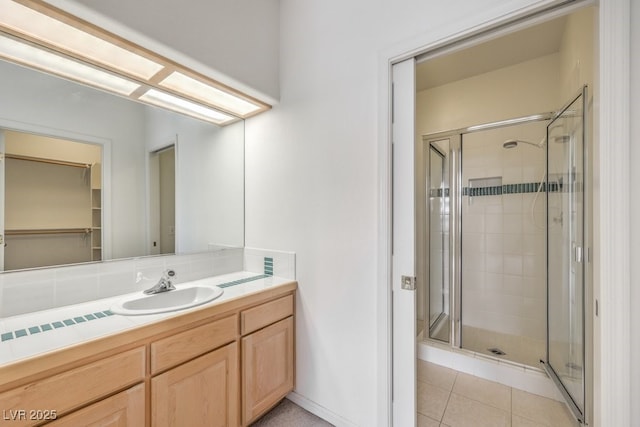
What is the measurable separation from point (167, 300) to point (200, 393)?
0.57 m

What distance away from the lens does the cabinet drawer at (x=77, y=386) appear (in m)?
0.84

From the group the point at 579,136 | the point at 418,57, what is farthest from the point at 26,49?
the point at 579,136

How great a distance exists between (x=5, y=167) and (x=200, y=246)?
1057 millimetres

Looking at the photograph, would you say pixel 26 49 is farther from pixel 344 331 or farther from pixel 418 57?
pixel 344 331

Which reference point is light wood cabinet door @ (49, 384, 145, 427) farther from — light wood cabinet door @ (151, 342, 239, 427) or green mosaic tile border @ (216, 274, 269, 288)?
green mosaic tile border @ (216, 274, 269, 288)

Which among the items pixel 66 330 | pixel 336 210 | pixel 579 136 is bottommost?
pixel 66 330

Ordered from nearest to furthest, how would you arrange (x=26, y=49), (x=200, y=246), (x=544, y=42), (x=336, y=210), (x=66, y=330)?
(x=66, y=330) → (x=26, y=49) → (x=336, y=210) → (x=200, y=246) → (x=544, y=42)

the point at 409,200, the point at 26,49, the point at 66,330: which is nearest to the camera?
the point at 66,330

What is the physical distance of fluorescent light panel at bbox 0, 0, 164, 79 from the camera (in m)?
1.11

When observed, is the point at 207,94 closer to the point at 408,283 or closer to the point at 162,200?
the point at 162,200

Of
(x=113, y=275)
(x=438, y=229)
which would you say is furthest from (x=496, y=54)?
(x=113, y=275)

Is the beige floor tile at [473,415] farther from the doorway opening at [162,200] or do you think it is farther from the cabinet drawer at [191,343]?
the doorway opening at [162,200]

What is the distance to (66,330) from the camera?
1.07 meters

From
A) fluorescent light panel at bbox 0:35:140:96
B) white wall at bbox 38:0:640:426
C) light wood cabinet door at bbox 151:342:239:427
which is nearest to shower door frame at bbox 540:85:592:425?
white wall at bbox 38:0:640:426
